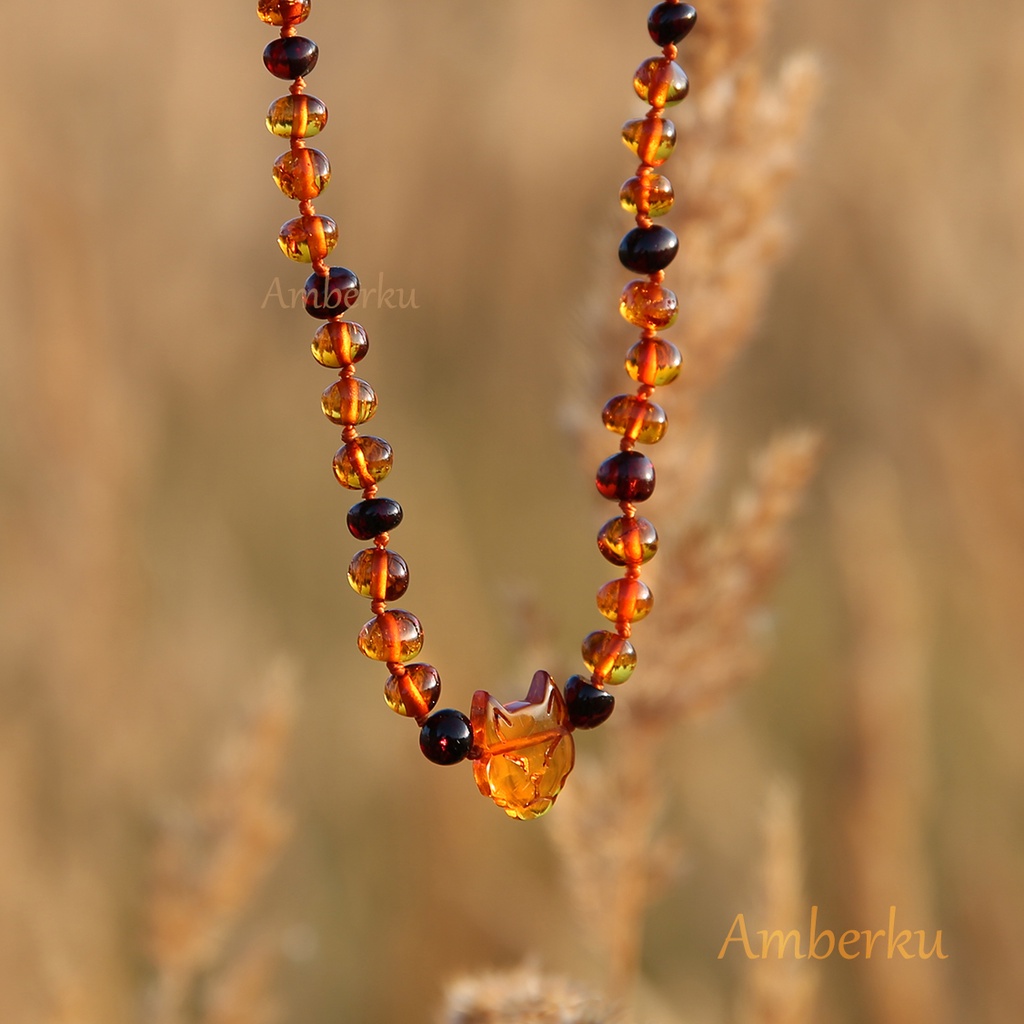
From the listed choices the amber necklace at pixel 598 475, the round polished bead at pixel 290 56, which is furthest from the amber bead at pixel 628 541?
the round polished bead at pixel 290 56

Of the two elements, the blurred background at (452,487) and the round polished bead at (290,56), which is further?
the blurred background at (452,487)

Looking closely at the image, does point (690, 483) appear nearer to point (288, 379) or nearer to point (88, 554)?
point (88, 554)

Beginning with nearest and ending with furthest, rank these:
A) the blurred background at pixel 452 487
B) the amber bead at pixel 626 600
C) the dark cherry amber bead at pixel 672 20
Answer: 1. the dark cherry amber bead at pixel 672 20
2. the amber bead at pixel 626 600
3. the blurred background at pixel 452 487

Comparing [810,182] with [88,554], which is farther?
[810,182]

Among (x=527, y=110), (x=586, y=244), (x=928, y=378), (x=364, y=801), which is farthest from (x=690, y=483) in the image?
(x=586, y=244)

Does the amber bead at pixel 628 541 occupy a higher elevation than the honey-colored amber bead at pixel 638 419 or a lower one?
lower

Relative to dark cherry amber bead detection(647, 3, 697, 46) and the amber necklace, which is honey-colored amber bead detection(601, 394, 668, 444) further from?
dark cherry amber bead detection(647, 3, 697, 46)

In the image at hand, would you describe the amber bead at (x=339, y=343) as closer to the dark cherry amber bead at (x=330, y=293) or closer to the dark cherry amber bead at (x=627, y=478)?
the dark cherry amber bead at (x=330, y=293)
